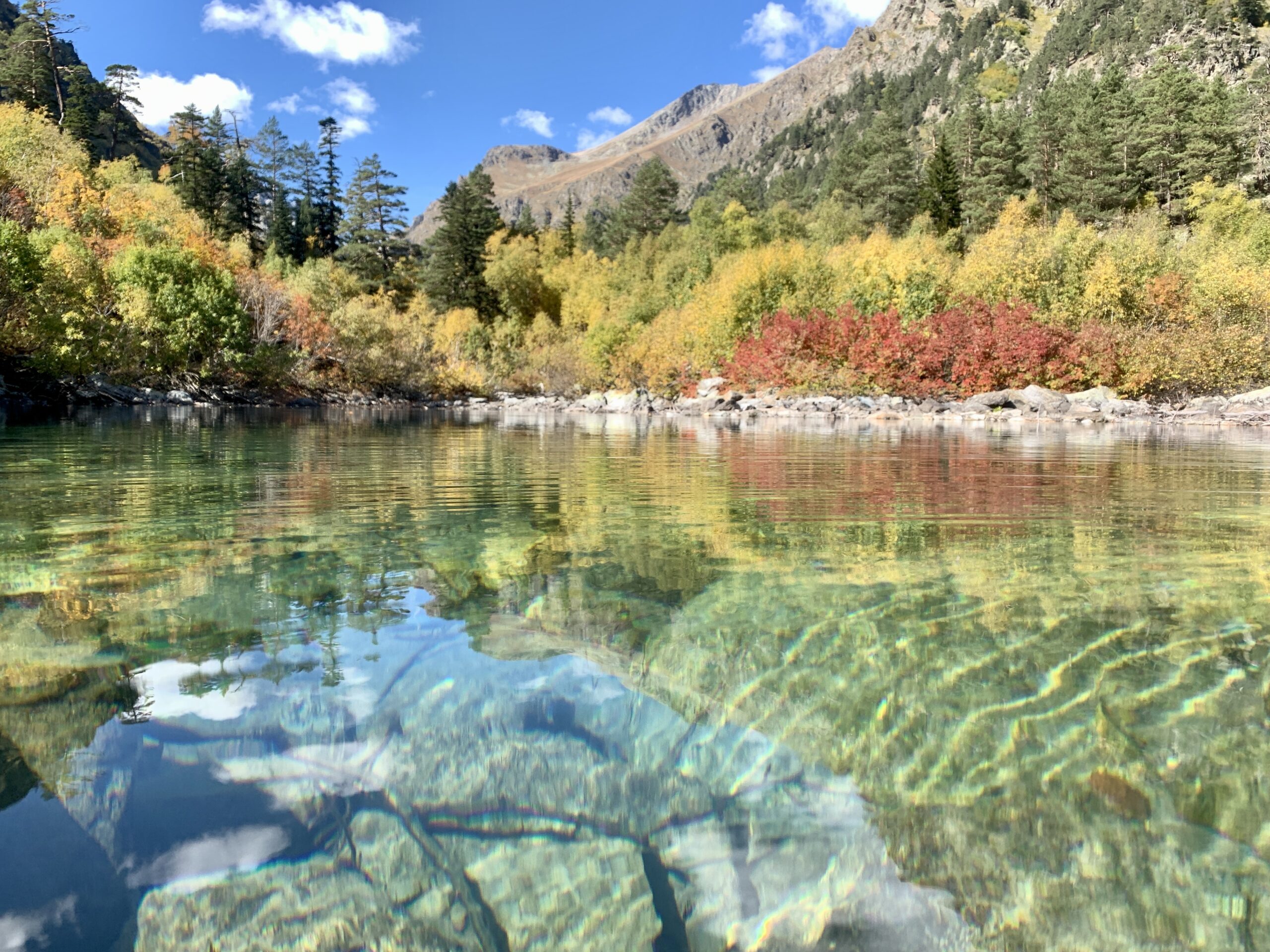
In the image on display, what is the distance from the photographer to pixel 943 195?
5222cm

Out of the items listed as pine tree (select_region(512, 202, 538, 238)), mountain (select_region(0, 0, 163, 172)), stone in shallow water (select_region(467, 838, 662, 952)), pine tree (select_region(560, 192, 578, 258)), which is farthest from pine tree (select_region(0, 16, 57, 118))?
stone in shallow water (select_region(467, 838, 662, 952))

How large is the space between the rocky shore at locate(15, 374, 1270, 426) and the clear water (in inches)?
828

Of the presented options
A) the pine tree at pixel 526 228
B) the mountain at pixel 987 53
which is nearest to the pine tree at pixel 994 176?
the mountain at pixel 987 53

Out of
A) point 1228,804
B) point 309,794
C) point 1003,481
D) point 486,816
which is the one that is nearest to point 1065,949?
point 1228,804

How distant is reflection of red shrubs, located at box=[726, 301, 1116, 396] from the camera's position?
27109 millimetres

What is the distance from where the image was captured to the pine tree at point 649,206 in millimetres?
62875

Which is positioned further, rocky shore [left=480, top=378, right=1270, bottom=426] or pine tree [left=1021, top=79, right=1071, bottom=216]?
pine tree [left=1021, top=79, right=1071, bottom=216]

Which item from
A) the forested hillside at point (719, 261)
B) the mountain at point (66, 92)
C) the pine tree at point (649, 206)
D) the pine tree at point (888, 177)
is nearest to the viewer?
the forested hillside at point (719, 261)

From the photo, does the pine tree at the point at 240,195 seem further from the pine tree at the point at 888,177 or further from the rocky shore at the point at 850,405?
the pine tree at the point at 888,177

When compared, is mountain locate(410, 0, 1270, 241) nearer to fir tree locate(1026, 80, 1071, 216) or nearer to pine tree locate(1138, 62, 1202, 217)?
fir tree locate(1026, 80, 1071, 216)

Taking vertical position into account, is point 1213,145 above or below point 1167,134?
below

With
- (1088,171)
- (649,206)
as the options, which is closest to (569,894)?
(1088,171)

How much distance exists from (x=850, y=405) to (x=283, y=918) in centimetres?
2793

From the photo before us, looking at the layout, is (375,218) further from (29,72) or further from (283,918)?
(283,918)
